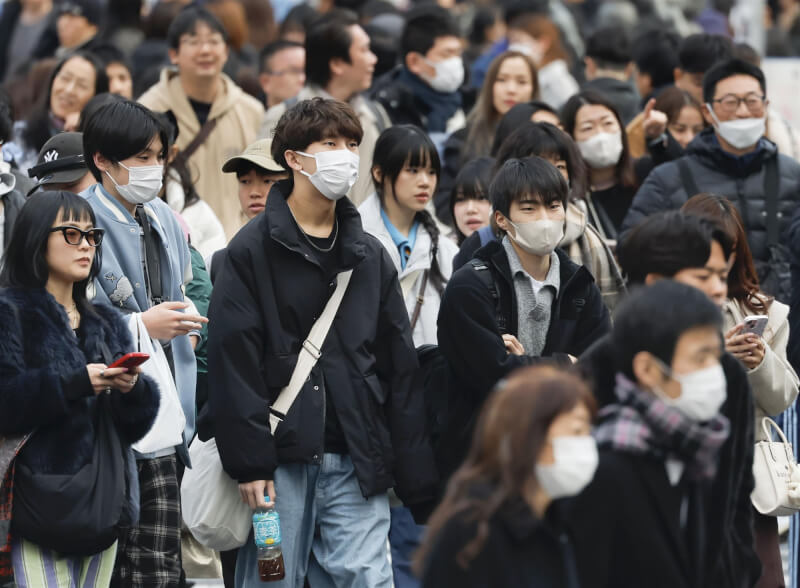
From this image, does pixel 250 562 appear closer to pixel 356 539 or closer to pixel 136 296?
pixel 356 539

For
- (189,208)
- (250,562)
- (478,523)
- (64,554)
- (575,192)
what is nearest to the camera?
(478,523)

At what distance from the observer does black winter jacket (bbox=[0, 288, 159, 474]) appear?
215 inches

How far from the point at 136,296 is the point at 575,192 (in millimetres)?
2297

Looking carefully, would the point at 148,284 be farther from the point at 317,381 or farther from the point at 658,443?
the point at 658,443

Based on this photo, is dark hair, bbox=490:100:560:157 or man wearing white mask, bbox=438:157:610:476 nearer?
man wearing white mask, bbox=438:157:610:476

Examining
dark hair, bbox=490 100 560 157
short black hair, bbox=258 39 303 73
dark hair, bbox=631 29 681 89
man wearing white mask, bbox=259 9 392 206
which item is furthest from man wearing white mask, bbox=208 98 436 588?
dark hair, bbox=631 29 681 89

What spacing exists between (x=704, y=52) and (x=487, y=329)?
4.53 metres

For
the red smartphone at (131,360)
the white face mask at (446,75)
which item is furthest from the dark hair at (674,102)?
the red smartphone at (131,360)

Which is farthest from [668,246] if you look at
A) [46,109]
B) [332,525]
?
[46,109]

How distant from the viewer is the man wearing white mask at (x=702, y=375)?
4387 mm

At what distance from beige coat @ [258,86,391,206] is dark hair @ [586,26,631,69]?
1.83 m

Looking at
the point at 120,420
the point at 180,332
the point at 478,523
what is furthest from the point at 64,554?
the point at 478,523

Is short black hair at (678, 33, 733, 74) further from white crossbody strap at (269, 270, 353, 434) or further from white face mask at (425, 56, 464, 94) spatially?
white crossbody strap at (269, 270, 353, 434)

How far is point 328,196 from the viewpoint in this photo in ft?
19.9
